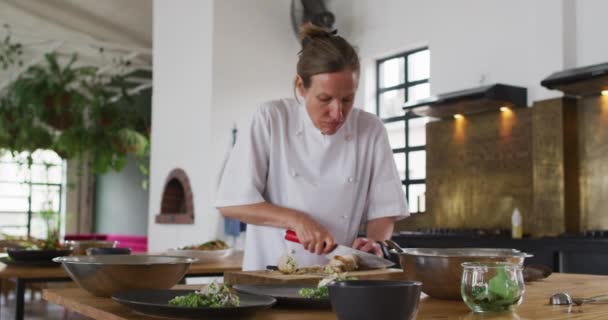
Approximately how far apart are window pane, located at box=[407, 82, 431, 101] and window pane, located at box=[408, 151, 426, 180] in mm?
535

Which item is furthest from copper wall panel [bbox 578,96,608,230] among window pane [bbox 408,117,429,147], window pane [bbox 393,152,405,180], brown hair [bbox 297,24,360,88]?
brown hair [bbox 297,24,360,88]

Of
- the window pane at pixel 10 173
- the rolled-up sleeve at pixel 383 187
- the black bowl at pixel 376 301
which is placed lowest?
the black bowl at pixel 376 301

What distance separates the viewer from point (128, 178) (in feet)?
47.6

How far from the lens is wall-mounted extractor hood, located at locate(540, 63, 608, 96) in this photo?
4497 millimetres

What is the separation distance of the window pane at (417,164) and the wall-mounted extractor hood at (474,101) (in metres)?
0.85

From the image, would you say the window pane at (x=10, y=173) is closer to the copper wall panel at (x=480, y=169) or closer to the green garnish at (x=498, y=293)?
the copper wall panel at (x=480, y=169)

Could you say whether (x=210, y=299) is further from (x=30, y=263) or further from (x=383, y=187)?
(x=30, y=263)

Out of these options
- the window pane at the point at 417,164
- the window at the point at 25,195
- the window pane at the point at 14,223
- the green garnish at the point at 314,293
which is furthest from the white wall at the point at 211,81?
the window pane at the point at 14,223

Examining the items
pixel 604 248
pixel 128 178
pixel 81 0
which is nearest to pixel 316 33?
pixel 604 248

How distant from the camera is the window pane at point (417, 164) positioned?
22.0ft

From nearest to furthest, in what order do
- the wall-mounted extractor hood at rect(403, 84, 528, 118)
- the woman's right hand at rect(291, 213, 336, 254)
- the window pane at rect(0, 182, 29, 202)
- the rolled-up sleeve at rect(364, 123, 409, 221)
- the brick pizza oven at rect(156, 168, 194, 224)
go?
the woman's right hand at rect(291, 213, 336, 254), the rolled-up sleeve at rect(364, 123, 409, 221), the wall-mounted extractor hood at rect(403, 84, 528, 118), the brick pizza oven at rect(156, 168, 194, 224), the window pane at rect(0, 182, 29, 202)

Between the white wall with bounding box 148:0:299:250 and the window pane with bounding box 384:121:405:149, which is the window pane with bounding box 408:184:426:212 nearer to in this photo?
the window pane with bounding box 384:121:405:149

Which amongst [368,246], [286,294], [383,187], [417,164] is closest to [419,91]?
[417,164]

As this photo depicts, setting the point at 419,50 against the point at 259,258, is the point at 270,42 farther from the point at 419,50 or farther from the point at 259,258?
the point at 259,258
